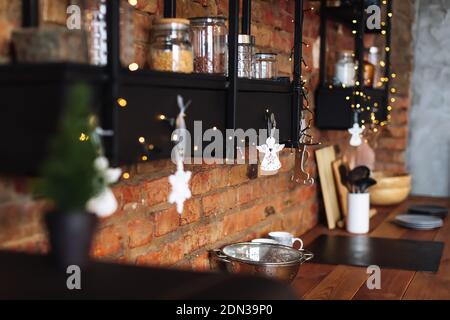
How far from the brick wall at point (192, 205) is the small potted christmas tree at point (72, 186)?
0.30m

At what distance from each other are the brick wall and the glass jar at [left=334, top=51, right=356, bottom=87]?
0.10 m

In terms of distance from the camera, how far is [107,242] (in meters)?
1.57

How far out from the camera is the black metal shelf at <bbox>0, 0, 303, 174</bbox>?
1.08m

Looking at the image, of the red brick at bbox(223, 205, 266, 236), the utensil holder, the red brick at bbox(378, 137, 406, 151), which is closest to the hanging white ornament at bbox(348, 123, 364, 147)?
the utensil holder

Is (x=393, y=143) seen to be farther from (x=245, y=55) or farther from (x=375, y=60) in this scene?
(x=245, y=55)

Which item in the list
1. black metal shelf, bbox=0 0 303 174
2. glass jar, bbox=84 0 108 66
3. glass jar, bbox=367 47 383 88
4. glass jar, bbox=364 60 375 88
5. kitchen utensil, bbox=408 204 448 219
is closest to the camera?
black metal shelf, bbox=0 0 303 174

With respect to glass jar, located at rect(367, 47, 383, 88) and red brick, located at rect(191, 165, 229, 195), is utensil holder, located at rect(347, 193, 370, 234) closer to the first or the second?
glass jar, located at rect(367, 47, 383, 88)

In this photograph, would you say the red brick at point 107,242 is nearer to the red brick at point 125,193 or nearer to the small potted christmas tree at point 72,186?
the red brick at point 125,193

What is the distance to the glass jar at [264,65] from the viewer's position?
1880mm

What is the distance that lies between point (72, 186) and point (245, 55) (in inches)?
36.0

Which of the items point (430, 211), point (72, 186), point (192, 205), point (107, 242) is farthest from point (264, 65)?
point (430, 211)
